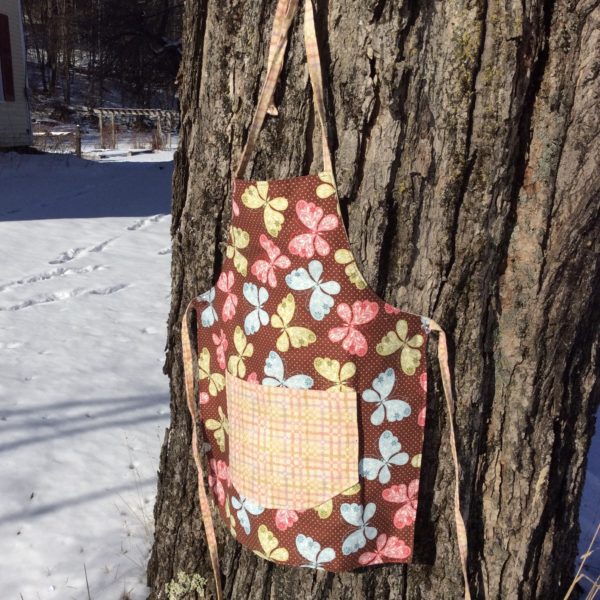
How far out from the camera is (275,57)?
1277mm

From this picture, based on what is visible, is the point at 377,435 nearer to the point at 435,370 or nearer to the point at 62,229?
the point at 435,370

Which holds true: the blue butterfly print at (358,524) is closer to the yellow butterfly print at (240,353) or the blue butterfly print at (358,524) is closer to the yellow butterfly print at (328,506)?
the yellow butterfly print at (328,506)

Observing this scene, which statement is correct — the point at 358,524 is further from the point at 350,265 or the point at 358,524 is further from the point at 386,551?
the point at 350,265

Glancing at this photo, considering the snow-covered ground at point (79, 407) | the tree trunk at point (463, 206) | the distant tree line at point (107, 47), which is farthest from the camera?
the distant tree line at point (107, 47)

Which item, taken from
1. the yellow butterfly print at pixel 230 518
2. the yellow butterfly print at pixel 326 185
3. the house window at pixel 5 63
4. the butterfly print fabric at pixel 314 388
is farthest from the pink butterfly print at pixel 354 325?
the house window at pixel 5 63

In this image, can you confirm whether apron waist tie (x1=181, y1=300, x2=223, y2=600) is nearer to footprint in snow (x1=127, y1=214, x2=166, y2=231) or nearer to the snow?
the snow

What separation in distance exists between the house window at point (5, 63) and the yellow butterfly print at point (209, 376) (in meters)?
13.1

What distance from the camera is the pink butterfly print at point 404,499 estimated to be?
1.40 meters

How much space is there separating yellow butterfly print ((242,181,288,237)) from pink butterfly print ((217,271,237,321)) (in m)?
0.18

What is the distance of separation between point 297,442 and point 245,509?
0.23 meters

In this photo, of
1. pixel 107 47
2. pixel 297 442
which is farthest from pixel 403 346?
pixel 107 47

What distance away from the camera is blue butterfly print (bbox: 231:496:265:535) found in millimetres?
1449

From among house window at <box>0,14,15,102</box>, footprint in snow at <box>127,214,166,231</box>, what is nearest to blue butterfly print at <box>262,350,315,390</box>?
footprint in snow at <box>127,214,166,231</box>

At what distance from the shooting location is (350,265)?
1295 mm
